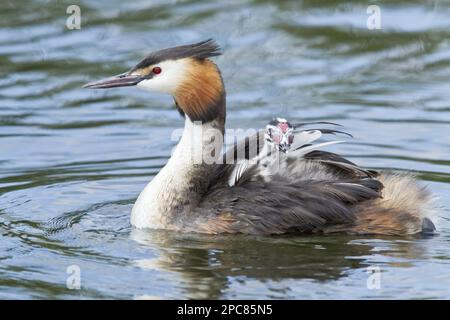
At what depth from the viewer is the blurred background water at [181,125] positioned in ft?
25.7

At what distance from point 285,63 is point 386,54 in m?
1.17

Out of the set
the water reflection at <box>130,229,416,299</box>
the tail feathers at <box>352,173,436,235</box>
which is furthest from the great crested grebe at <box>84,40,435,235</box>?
the water reflection at <box>130,229,416,299</box>

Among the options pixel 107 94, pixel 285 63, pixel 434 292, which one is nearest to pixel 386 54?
pixel 285 63

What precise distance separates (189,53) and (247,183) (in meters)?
0.98

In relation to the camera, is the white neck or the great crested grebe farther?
the white neck

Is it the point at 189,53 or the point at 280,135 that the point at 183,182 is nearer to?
the point at 280,135

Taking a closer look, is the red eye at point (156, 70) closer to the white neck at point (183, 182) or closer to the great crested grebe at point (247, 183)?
the great crested grebe at point (247, 183)

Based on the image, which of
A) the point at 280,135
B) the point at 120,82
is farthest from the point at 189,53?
the point at 280,135

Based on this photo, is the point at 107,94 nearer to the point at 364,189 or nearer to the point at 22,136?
the point at 22,136

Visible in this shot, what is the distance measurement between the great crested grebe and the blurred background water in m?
0.12

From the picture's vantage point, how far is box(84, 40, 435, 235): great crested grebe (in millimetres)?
8609

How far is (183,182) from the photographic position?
8.91 m

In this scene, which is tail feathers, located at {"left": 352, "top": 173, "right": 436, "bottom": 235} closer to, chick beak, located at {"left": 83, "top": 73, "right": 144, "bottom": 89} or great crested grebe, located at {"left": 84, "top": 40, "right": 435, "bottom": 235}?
great crested grebe, located at {"left": 84, "top": 40, "right": 435, "bottom": 235}

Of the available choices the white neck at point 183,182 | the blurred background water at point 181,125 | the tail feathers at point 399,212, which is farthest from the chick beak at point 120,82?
the tail feathers at point 399,212
